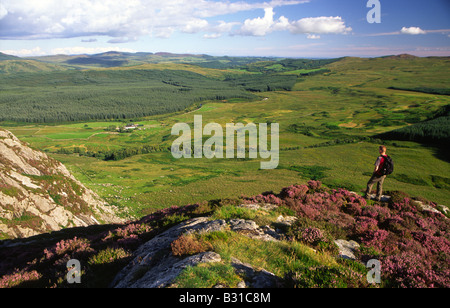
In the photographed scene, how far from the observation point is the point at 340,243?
1058 centimetres

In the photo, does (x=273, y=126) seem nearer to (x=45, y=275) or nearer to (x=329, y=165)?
(x=329, y=165)

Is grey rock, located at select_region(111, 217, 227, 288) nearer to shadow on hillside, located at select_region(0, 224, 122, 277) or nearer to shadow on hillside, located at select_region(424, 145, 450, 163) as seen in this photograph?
shadow on hillside, located at select_region(0, 224, 122, 277)

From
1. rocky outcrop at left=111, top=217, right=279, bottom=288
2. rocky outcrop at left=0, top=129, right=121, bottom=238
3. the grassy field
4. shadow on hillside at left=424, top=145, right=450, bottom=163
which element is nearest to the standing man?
rocky outcrop at left=111, top=217, right=279, bottom=288

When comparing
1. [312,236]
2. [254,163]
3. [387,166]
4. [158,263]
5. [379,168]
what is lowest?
[254,163]

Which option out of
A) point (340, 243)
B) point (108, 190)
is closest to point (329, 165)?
point (108, 190)

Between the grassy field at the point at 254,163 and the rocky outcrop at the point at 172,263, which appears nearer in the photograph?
the rocky outcrop at the point at 172,263

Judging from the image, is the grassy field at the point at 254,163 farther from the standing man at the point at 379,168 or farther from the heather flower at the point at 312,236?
the heather flower at the point at 312,236

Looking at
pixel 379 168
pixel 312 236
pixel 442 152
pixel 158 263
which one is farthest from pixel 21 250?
pixel 442 152

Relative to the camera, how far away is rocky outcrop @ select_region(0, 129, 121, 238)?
1947 centimetres

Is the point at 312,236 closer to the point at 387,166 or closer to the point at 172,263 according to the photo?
the point at 172,263

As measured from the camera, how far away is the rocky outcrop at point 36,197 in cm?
1947

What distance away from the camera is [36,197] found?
881 inches

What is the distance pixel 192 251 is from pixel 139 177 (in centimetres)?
5918

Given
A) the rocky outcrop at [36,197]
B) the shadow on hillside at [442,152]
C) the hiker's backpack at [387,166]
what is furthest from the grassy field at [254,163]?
the hiker's backpack at [387,166]
